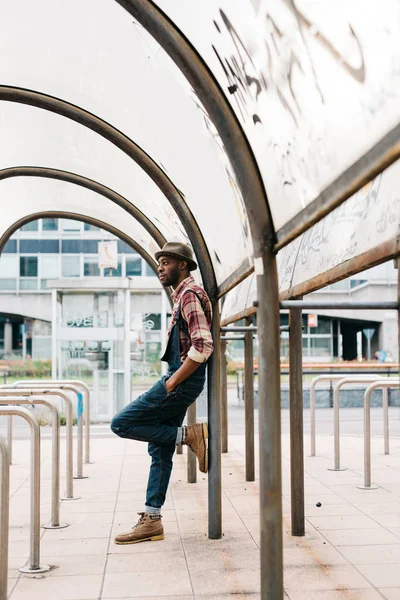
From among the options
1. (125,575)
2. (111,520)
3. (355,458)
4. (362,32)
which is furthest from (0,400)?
(355,458)

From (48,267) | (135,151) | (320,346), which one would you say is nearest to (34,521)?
(135,151)

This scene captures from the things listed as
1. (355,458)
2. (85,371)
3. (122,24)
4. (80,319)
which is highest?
(122,24)

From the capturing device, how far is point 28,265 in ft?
99.2

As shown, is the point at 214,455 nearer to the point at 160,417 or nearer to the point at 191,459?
the point at 160,417

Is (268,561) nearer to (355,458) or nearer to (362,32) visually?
(362,32)

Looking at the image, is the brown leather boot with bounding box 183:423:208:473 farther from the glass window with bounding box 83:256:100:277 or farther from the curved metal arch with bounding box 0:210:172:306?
the glass window with bounding box 83:256:100:277

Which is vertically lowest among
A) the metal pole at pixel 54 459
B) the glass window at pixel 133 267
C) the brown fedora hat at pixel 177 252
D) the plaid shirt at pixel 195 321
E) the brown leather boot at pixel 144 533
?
the brown leather boot at pixel 144 533

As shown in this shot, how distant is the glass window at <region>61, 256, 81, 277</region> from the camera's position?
28453mm

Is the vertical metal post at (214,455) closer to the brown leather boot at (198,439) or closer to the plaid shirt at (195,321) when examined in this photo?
the brown leather boot at (198,439)

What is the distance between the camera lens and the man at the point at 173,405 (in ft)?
13.5

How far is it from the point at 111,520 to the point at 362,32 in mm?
3897

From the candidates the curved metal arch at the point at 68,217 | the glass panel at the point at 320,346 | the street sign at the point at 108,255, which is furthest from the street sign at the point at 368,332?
the curved metal arch at the point at 68,217

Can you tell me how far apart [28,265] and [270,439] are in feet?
93.7

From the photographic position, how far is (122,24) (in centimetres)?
344
